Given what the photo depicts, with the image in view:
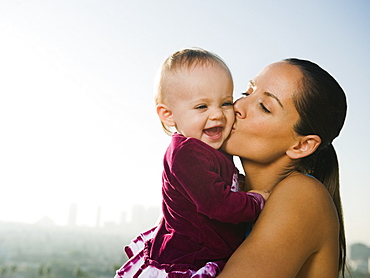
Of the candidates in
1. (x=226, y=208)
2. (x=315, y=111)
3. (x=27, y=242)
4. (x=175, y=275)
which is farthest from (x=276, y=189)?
(x=27, y=242)

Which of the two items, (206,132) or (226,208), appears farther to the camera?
(206,132)

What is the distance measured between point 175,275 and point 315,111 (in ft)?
2.60

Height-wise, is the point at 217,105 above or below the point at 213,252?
above

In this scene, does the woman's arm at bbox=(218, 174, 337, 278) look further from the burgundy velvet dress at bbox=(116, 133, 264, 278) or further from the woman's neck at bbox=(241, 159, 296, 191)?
the woman's neck at bbox=(241, 159, 296, 191)

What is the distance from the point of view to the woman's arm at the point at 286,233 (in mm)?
1422

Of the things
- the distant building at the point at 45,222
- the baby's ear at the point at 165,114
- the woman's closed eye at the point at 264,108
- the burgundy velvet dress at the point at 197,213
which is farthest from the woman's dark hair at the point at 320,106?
the distant building at the point at 45,222

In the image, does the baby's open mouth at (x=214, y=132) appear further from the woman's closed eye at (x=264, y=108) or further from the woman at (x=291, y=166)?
the woman's closed eye at (x=264, y=108)

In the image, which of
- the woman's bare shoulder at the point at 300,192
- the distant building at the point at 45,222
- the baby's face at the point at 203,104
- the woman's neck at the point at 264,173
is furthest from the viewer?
the distant building at the point at 45,222

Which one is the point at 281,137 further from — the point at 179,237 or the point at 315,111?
the point at 179,237

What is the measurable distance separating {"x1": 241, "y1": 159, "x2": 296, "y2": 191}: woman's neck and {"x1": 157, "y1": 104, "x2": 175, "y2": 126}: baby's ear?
347 millimetres

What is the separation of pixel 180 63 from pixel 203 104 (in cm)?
19

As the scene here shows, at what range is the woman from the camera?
1.47 meters

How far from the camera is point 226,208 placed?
1.50 metres

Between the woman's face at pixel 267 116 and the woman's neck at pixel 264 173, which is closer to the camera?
the woman's face at pixel 267 116
